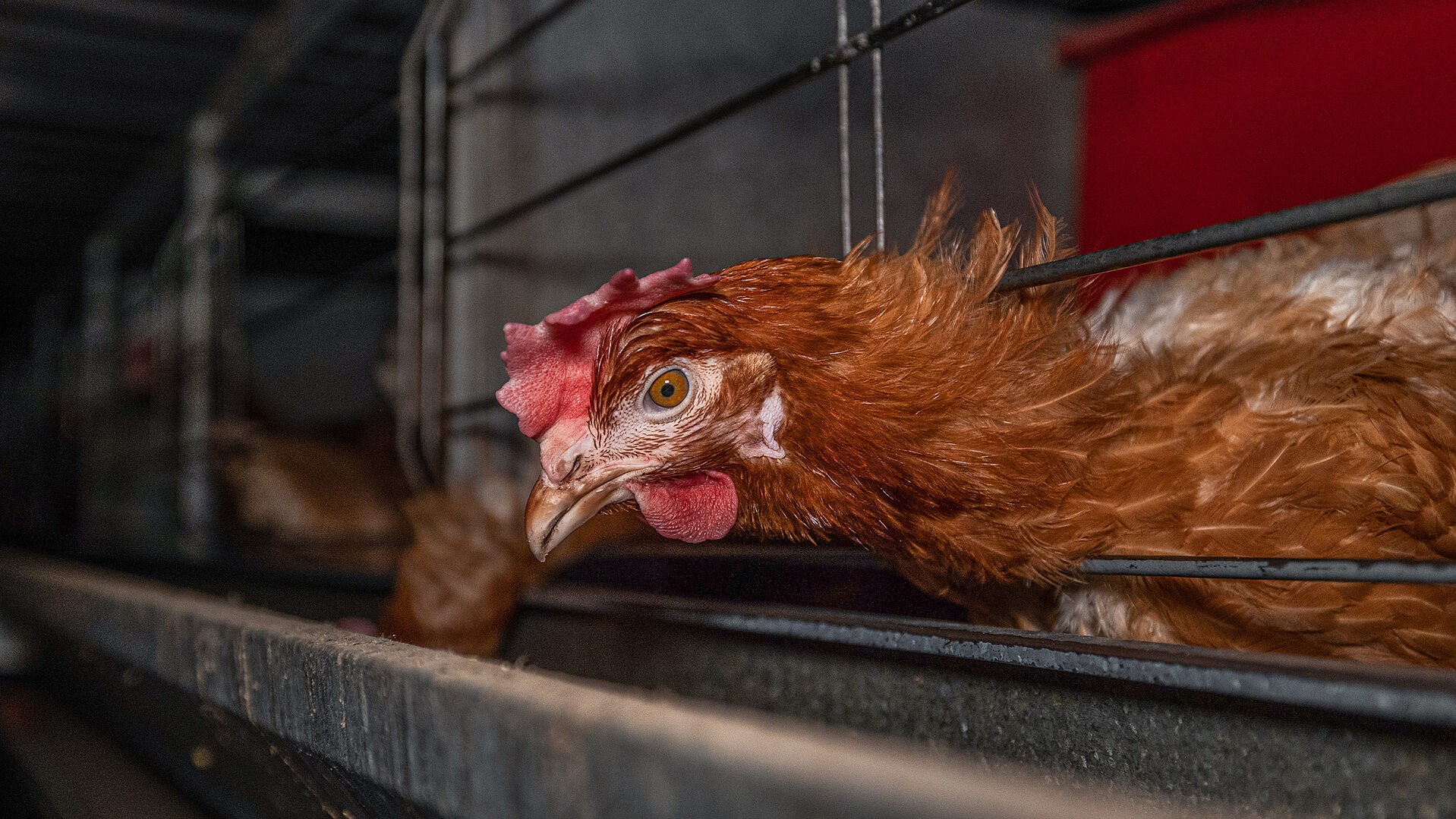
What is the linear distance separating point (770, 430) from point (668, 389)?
0.10m

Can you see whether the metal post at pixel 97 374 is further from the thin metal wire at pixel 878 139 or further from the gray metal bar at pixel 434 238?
the thin metal wire at pixel 878 139

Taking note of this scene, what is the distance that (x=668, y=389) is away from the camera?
0.85m

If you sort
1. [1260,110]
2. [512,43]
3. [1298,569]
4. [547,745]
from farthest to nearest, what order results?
[1260,110] → [512,43] → [1298,569] → [547,745]

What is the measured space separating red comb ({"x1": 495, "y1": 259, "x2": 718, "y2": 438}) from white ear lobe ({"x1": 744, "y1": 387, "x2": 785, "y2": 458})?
12 centimetres

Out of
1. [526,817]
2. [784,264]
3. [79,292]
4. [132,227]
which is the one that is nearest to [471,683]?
[526,817]

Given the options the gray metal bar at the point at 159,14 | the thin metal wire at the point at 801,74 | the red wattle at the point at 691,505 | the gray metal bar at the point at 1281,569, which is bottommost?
the gray metal bar at the point at 1281,569

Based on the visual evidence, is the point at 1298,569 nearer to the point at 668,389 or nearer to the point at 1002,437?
the point at 1002,437

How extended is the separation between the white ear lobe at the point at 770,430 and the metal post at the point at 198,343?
8.72ft

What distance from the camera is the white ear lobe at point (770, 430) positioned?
0.86 m

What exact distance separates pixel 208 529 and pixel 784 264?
3002mm

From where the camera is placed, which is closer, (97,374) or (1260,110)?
(1260,110)

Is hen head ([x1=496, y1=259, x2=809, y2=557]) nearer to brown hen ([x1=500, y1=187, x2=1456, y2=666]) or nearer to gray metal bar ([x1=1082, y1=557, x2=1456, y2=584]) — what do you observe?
brown hen ([x1=500, y1=187, x2=1456, y2=666])

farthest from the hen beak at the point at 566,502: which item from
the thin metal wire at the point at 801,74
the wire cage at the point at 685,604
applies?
the thin metal wire at the point at 801,74

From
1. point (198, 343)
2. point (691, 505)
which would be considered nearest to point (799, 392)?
point (691, 505)
